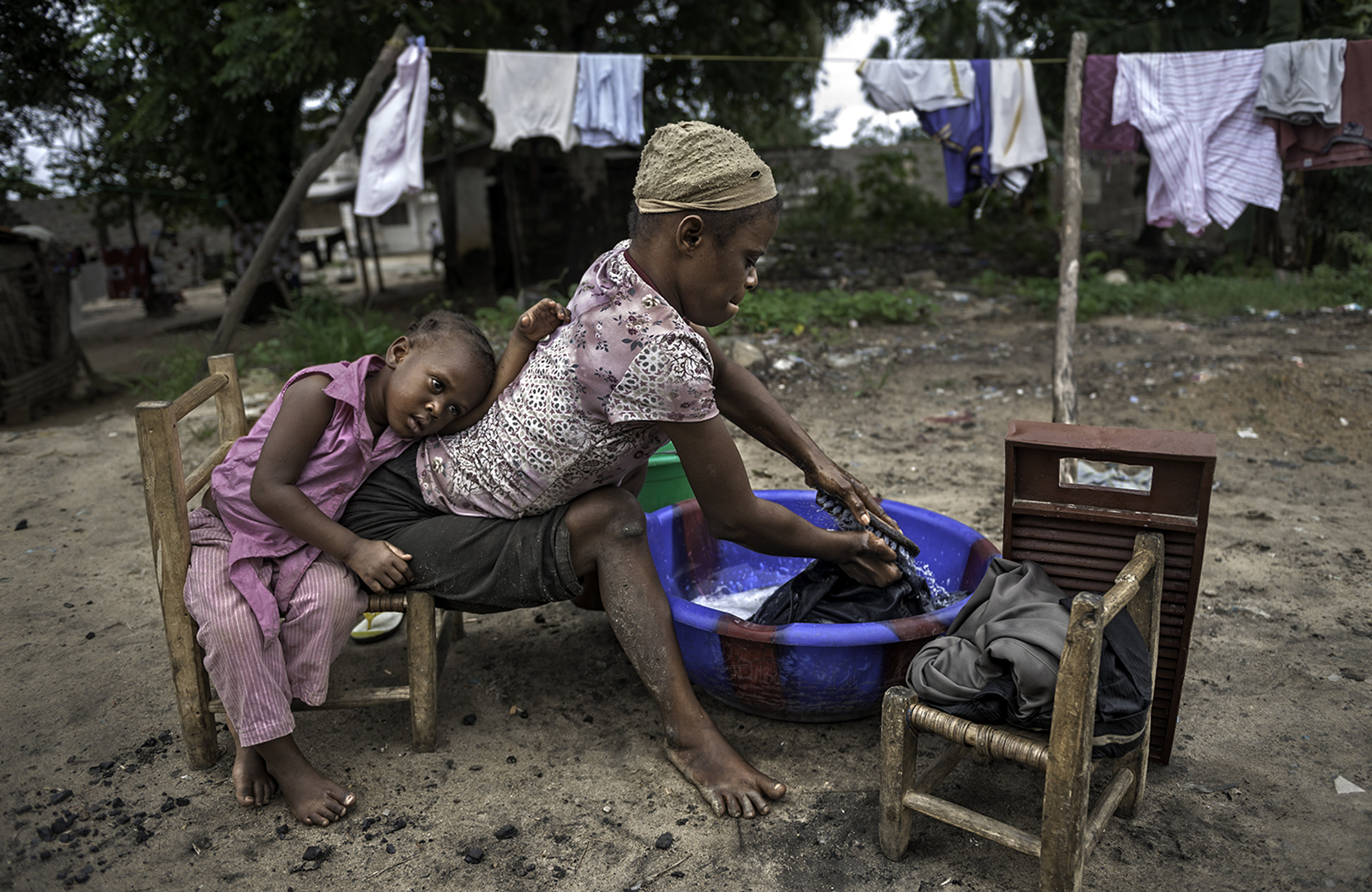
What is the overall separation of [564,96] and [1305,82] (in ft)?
15.8

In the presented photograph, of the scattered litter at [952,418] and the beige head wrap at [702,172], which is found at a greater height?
the beige head wrap at [702,172]

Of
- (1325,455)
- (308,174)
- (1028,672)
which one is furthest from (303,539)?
(1325,455)

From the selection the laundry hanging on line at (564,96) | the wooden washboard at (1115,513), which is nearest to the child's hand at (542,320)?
the wooden washboard at (1115,513)

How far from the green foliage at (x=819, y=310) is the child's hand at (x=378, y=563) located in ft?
15.6

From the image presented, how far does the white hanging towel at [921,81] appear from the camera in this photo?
6.23 m

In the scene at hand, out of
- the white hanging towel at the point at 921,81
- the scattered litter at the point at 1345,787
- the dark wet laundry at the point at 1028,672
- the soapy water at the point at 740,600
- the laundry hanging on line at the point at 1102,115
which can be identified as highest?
the white hanging towel at the point at 921,81

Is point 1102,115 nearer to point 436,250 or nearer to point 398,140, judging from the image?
point 398,140

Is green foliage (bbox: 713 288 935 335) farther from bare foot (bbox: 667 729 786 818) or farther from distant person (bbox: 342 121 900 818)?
bare foot (bbox: 667 729 786 818)

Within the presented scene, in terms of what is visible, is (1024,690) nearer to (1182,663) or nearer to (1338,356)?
Result: (1182,663)

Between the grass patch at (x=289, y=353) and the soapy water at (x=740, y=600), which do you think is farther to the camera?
the grass patch at (x=289, y=353)

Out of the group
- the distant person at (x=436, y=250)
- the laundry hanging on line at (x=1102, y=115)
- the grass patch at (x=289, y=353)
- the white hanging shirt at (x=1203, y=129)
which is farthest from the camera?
the distant person at (x=436, y=250)

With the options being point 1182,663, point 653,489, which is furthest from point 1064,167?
point 1182,663

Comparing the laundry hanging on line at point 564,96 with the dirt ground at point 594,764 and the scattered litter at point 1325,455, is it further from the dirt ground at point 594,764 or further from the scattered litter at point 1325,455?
the scattered litter at point 1325,455

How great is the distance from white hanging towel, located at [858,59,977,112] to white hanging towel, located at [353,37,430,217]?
3.05 m
